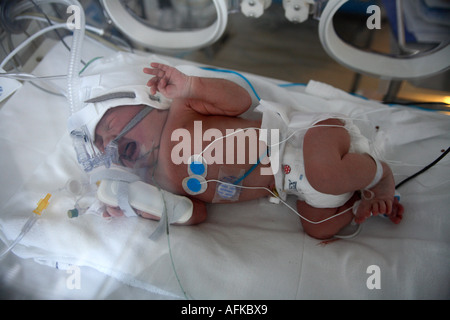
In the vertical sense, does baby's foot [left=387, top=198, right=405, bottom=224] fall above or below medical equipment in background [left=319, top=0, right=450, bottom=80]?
below

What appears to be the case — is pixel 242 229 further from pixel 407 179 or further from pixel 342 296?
pixel 407 179

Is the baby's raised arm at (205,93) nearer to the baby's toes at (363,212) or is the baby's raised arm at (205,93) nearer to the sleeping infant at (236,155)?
the sleeping infant at (236,155)

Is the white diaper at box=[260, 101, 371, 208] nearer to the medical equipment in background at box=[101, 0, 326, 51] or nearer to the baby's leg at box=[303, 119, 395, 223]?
the baby's leg at box=[303, 119, 395, 223]

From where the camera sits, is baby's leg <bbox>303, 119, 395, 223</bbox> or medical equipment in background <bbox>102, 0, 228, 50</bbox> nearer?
baby's leg <bbox>303, 119, 395, 223</bbox>

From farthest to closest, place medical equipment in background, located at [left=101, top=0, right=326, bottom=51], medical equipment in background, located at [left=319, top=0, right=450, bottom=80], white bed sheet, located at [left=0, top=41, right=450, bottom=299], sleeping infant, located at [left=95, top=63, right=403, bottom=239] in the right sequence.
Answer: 1. medical equipment in background, located at [left=101, top=0, right=326, bottom=51]
2. medical equipment in background, located at [left=319, top=0, right=450, bottom=80]
3. sleeping infant, located at [left=95, top=63, right=403, bottom=239]
4. white bed sheet, located at [left=0, top=41, right=450, bottom=299]

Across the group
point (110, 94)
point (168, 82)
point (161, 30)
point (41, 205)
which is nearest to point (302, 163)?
point (168, 82)

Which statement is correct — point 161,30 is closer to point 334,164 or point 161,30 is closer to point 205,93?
point 205,93

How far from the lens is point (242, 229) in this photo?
1064mm

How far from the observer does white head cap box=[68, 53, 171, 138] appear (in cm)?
107

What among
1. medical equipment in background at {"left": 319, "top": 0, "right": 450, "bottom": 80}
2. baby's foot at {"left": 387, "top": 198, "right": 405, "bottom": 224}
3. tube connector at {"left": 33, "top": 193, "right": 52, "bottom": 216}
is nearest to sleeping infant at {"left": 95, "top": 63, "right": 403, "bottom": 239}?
baby's foot at {"left": 387, "top": 198, "right": 405, "bottom": 224}

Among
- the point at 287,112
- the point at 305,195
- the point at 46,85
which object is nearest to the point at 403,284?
the point at 305,195

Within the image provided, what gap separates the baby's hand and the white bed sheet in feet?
1.37

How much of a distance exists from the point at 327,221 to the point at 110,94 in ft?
2.71

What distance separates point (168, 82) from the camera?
Answer: 107cm
